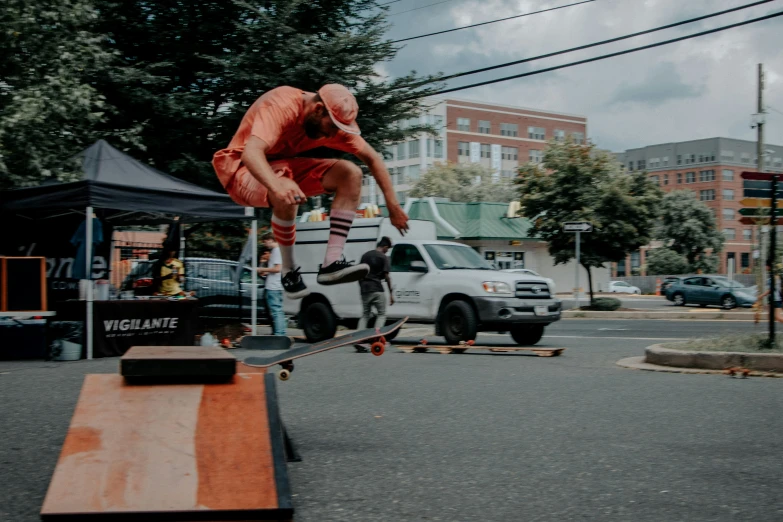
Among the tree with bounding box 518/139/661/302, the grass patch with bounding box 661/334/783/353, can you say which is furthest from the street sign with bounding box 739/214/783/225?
the tree with bounding box 518/139/661/302

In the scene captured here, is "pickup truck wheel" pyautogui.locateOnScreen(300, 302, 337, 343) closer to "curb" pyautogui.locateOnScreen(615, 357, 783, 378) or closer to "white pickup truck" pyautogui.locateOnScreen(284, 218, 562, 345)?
"white pickup truck" pyautogui.locateOnScreen(284, 218, 562, 345)

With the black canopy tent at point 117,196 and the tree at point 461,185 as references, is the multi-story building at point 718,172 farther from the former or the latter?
the black canopy tent at point 117,196

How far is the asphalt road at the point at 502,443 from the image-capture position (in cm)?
452

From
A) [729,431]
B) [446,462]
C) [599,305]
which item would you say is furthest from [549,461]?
[599,305]

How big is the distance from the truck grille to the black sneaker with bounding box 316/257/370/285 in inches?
418

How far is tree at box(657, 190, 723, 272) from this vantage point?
7419cm

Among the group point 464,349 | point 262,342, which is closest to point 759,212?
point 464,349

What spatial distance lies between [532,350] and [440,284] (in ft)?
9.13

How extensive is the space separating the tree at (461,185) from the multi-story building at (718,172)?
4139 centimetres

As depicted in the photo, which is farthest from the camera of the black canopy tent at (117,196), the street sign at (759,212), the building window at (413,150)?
the building window at (413,150)

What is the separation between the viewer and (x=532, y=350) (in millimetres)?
13336

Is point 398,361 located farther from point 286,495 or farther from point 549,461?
point 286,495

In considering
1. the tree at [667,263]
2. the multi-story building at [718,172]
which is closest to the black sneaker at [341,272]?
the tree at [667,263]

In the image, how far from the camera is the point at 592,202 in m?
30.5
